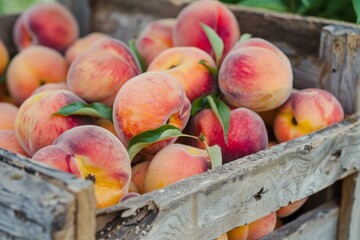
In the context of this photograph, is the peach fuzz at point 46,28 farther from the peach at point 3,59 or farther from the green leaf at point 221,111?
the green leaf at point 221,111

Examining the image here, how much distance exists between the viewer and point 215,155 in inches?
36.7

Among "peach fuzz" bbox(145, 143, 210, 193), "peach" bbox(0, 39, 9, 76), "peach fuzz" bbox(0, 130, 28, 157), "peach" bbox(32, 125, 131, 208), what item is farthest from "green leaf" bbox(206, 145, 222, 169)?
"peach" bbox(0, 39, 9, 76)

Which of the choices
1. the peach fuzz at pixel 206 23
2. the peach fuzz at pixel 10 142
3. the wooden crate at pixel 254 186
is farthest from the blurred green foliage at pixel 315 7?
the peach fuzz at pixel 10 142

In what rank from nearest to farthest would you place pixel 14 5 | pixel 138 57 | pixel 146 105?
pixel 146 105 < pixel 138 57 < pixel 14 5

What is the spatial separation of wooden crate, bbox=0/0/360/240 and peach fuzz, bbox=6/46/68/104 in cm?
34

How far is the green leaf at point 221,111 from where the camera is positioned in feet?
3.30

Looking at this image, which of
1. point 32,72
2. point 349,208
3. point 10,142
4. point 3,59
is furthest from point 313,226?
point 3,59

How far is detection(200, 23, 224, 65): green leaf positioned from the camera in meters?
1.20

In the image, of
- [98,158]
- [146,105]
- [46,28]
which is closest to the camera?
[98,158]

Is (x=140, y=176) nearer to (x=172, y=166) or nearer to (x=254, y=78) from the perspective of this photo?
(x=172, y=166)

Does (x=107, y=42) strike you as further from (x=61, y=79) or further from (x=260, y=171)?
(x=260, y=171)

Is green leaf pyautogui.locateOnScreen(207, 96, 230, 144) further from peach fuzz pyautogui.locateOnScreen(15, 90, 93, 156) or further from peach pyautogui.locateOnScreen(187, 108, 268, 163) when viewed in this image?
peach fuzz pyautogui.locateOnScreen(15, 90, 93, 156)

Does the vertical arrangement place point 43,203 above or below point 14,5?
above

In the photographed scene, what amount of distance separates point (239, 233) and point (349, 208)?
0.28 meters
